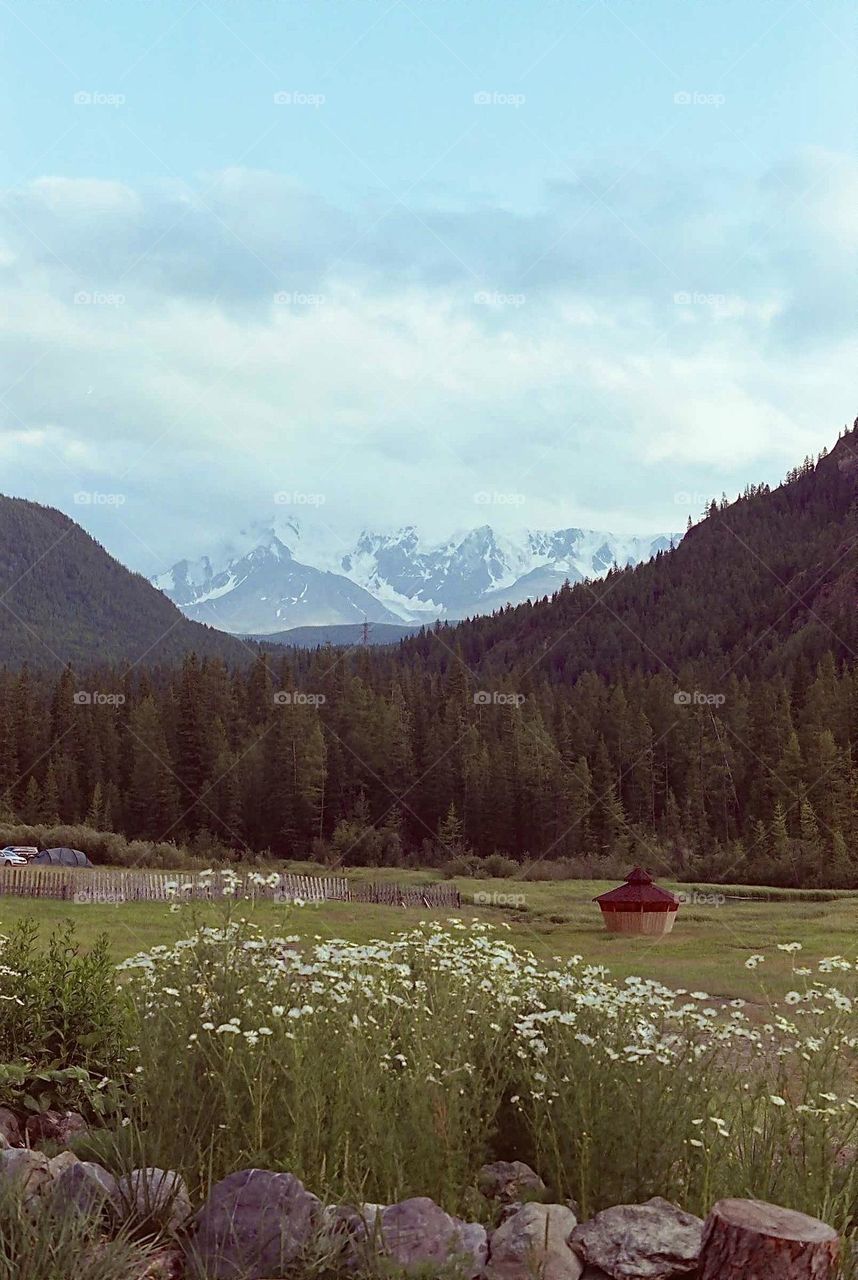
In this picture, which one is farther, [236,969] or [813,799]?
[813,799]

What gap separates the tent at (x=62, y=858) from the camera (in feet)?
171

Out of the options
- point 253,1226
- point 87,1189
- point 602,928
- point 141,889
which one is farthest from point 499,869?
point 253,1226

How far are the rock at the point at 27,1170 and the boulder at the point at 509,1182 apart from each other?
2.33 m

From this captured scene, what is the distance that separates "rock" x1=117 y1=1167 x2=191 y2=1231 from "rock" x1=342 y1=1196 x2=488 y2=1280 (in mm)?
885

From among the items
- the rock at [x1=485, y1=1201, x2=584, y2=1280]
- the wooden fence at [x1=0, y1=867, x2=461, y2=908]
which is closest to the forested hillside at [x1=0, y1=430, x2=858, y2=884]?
the wooden fence at [x1=0, y1=867, x2=461, y2=908]

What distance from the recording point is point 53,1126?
23.5 ft

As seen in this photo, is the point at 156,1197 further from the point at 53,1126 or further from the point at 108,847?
the point at 108,847

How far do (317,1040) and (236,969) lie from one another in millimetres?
674

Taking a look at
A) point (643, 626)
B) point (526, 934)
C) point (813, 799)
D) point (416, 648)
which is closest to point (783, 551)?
point (643, 626)

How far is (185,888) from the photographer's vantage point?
676 centimetres

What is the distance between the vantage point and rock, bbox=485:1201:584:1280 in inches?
197

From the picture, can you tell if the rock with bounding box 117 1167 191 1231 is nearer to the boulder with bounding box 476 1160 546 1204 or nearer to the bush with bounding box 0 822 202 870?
the boulder with bounding box 476 1160 546 1204

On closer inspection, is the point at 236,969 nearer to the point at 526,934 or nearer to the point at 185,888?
the point at 185,888

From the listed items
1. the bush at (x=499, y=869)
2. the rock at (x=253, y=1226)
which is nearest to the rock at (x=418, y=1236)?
the rock at (x=253, y=1226)
